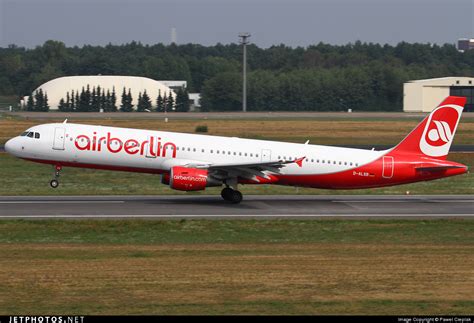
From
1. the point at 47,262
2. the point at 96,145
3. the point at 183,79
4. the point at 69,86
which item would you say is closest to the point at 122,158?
the point at 96,145

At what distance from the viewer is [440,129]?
41375mm

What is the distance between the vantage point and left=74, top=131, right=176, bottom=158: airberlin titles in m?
39.7

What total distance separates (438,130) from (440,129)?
101 mm

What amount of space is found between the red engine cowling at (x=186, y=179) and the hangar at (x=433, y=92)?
102737mm

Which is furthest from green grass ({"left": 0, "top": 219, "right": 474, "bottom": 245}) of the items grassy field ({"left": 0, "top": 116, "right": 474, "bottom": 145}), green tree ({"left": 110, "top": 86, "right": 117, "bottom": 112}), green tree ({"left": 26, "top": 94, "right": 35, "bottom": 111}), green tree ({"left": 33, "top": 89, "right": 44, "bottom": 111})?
green tree ({"left": 26, "top": 94, "right": 35, "bottom": 111})

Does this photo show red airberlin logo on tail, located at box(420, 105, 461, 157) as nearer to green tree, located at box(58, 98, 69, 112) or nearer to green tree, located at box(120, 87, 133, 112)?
green tree, located at box(120, 87, 133, 112)

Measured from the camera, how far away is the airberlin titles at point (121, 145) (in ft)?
130

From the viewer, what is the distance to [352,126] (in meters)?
99.5

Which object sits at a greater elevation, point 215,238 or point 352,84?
point 352,84

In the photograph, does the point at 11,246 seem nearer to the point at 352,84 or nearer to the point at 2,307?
the point at 2,307

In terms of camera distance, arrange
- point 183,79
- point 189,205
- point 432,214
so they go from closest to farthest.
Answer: point 432,214 < point 189,205 < point 183,79

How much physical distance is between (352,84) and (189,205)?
124800 mm

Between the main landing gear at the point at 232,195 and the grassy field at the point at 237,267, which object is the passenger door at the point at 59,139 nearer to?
the grassy field at the point at 237,267

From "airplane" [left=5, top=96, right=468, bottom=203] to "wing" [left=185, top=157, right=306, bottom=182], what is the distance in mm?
44
